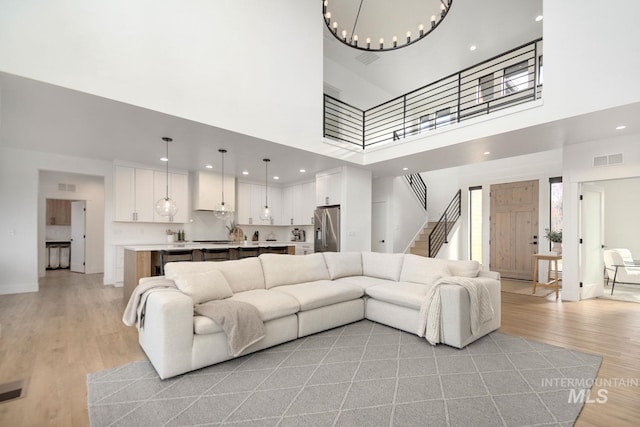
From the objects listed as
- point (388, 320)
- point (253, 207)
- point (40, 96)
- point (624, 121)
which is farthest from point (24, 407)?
point (624, 121)

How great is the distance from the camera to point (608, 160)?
15.4ft

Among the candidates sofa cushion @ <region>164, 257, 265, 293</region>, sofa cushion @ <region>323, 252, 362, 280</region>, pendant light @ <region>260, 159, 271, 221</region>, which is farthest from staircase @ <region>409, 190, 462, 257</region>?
sofa cushion @ <region>164, 257, 265, 293</region>

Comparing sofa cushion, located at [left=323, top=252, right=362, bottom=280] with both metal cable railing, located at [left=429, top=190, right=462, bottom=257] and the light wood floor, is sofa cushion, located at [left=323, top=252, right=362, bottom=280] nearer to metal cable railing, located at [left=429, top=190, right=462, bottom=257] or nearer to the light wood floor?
the light wood floor

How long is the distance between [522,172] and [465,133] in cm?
380

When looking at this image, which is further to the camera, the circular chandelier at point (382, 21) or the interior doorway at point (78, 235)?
the interior doorway at point (78, 235)

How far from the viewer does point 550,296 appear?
541 cm

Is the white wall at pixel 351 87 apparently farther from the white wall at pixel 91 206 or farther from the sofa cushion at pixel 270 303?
the white wall at pixel 91 206

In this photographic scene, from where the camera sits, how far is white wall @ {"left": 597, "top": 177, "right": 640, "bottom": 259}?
650 cm

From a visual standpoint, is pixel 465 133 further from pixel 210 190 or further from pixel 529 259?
pixel 210 190

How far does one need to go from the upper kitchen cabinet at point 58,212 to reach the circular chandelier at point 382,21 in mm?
10043

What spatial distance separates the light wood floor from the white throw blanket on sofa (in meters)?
0.77

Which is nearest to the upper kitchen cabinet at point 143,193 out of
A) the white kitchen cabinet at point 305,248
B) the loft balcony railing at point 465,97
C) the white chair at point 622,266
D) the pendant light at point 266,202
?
the pendant light at point 266,202

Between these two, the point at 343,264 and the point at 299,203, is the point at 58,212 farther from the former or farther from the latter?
the point at 343,264

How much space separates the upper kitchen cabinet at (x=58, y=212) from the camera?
8.94 metres
